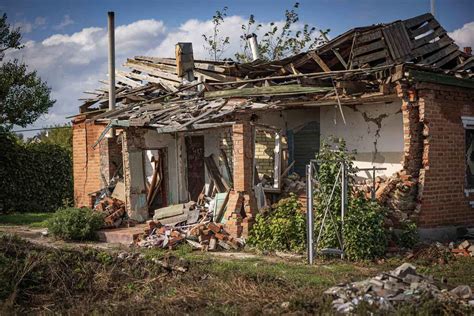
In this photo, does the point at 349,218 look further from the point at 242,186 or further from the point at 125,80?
the point at 125,80

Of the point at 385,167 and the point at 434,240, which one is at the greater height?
the point at 385,167

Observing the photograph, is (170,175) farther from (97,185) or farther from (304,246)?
(304,246)

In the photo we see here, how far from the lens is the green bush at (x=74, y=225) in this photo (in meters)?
13.3

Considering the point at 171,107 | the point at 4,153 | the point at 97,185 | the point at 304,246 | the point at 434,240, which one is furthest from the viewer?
the point at 4,153

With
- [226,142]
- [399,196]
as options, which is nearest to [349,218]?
[399,196]

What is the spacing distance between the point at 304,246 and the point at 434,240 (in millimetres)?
2999

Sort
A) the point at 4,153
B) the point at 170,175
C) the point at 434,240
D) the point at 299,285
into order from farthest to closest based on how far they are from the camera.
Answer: the point at 4,153, the point at 170,175, the point at 434,240, the point at 299,285

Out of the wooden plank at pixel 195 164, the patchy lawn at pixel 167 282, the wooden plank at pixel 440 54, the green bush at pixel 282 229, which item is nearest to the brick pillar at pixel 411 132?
the wooden plank at pixel 440 54

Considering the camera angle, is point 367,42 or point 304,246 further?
point 367,42

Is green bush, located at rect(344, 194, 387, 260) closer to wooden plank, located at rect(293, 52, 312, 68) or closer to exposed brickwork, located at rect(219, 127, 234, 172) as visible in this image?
wooden plank, located at rect(293, 52, 312, 68)

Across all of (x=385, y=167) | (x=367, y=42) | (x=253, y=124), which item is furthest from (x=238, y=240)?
(x=367, y=42)

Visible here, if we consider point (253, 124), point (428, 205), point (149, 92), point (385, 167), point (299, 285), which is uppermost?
point (149, 92)

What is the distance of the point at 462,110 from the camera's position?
1265cm

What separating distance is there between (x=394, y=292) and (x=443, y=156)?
240 inches
